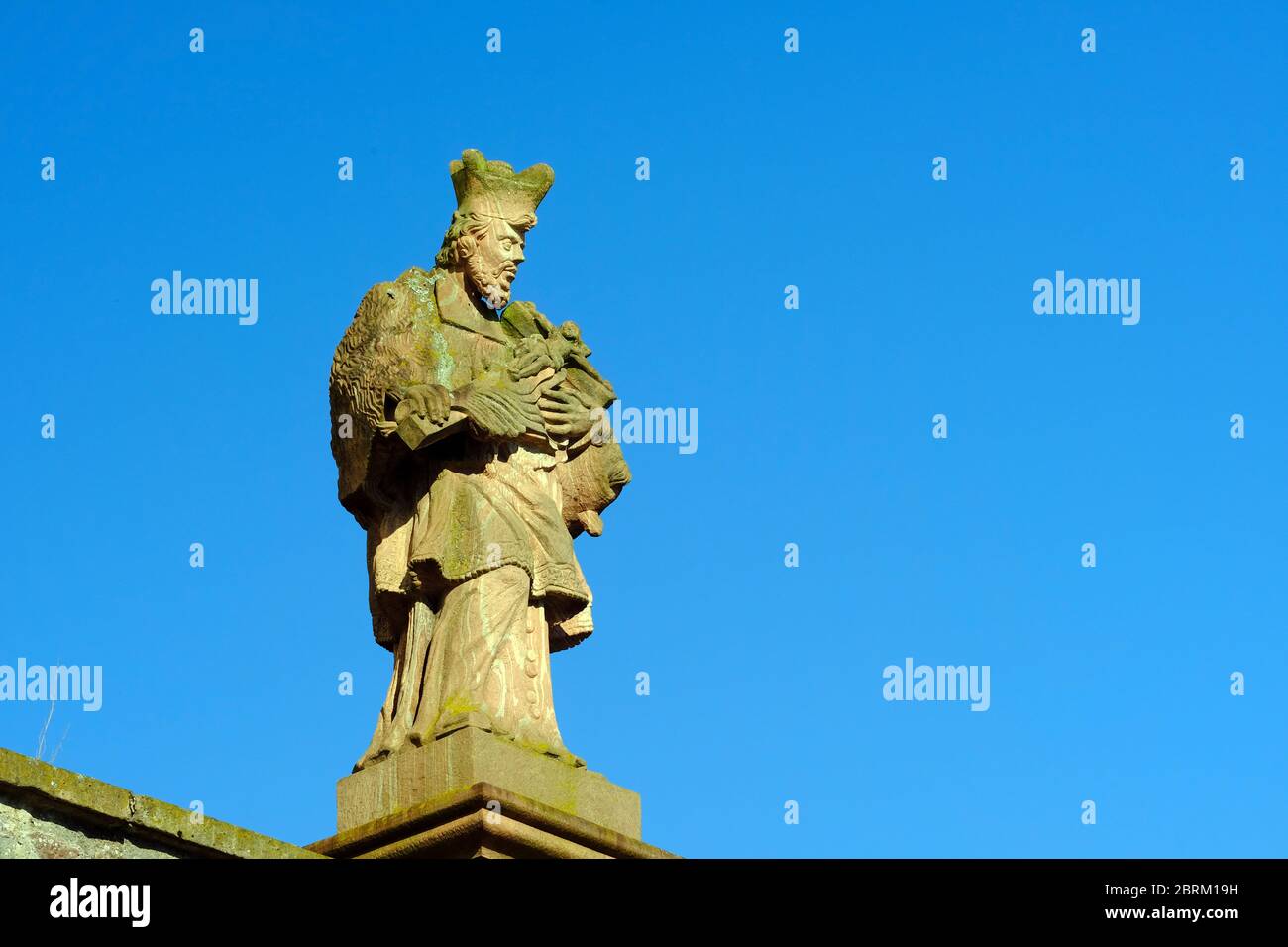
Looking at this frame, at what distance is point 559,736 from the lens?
1352 centimetres

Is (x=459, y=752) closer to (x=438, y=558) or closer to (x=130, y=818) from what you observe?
(x=438, y=558)

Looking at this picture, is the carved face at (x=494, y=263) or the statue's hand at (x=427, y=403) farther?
the carved face at (x=494, y=263)

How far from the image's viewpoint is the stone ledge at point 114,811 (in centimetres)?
965

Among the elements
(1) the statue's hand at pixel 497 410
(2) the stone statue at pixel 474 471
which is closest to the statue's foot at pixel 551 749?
(2) the stone statue at pixel 474 471

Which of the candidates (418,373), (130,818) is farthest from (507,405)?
(130,818)

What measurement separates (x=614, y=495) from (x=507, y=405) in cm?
106

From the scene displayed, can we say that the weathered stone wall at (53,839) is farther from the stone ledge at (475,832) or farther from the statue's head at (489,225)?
the statue's head at (489,225)

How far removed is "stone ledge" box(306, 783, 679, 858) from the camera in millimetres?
12422

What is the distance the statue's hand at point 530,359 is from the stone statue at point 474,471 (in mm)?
10

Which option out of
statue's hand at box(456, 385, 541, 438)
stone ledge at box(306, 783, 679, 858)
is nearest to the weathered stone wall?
stone ledge at box(306, 783, 679, 858)

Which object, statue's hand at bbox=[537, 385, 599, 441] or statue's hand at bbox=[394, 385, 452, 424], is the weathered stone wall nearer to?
statue's hand at bbox=[394, 385, 452, 424]

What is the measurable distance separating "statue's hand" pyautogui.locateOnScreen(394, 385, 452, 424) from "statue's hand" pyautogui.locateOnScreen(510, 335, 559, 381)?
1.98ft

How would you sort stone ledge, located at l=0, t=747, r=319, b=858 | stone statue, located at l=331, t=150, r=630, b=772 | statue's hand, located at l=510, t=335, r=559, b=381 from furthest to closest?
statue's hand, located at l=510, t=335, r=559, b=381
stone statue, located at l=331, t=150, r=630, b=772
stone ledge, located at l=0, t=747, r=319, b=858
